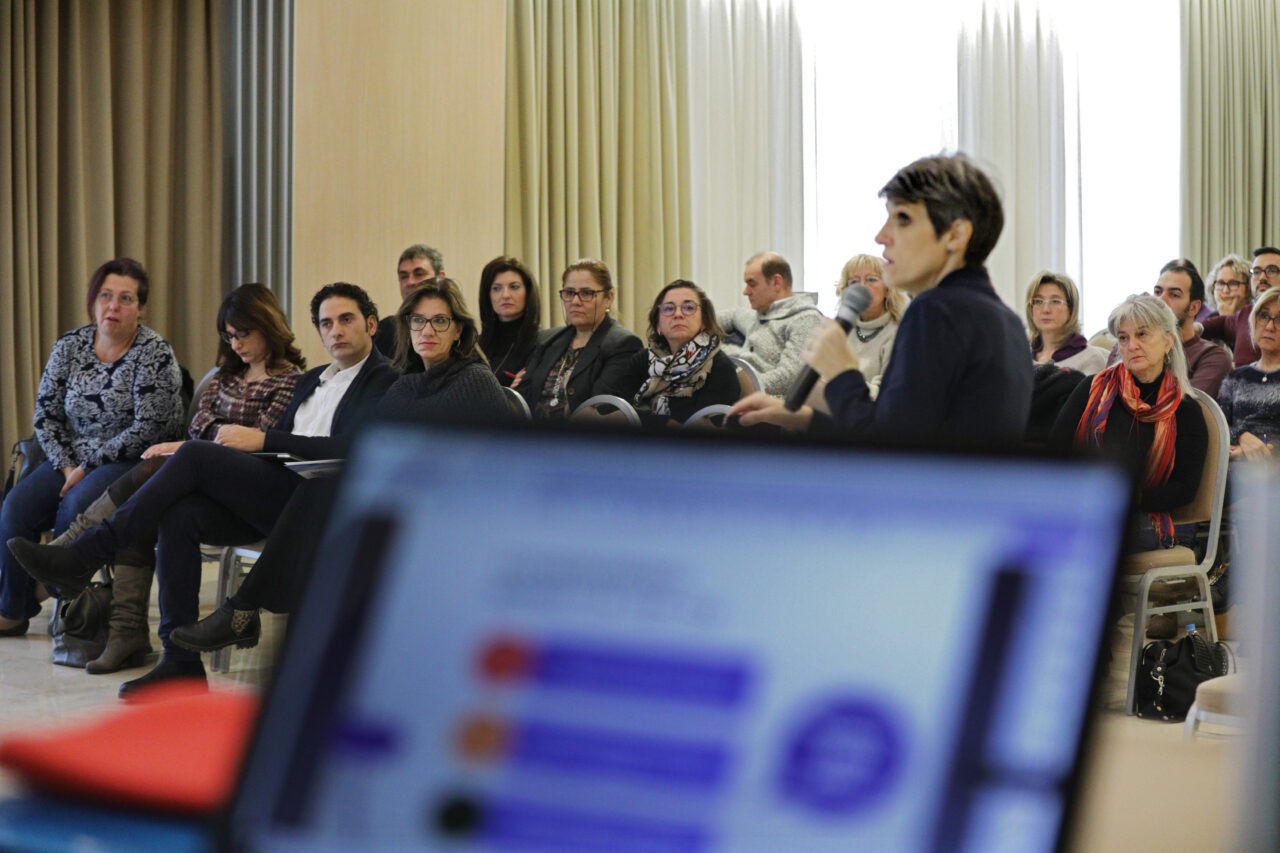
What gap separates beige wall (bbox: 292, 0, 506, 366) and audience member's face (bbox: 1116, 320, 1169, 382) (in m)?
3.20

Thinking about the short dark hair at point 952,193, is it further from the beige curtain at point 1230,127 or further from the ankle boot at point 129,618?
the beige curtain at point 1230,127

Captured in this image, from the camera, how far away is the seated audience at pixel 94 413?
3.84 meters

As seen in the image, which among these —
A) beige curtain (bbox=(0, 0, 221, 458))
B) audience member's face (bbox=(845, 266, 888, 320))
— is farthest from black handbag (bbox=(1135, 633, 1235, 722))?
beige curtain (bbox=(0, 0, 221, 458))

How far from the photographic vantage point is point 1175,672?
9.32ft

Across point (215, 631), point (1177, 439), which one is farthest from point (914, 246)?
point (215, 631)

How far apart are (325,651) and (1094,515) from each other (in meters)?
0.28

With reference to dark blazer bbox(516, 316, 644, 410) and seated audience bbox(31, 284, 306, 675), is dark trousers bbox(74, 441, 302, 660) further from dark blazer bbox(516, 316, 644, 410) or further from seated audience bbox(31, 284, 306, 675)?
dark blazer bbox(516, 316, 644, 410)

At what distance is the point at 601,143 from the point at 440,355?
349cm

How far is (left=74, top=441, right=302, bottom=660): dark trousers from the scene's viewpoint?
3.22 meters

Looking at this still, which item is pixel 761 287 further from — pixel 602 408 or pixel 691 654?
pixel 691 654

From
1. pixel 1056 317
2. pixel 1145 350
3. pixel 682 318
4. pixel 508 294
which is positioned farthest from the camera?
pixel 1056 317

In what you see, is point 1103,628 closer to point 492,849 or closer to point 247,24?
point 492,849

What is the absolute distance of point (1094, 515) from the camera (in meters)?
0.42

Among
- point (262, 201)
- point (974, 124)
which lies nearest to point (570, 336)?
point (262, 201)
